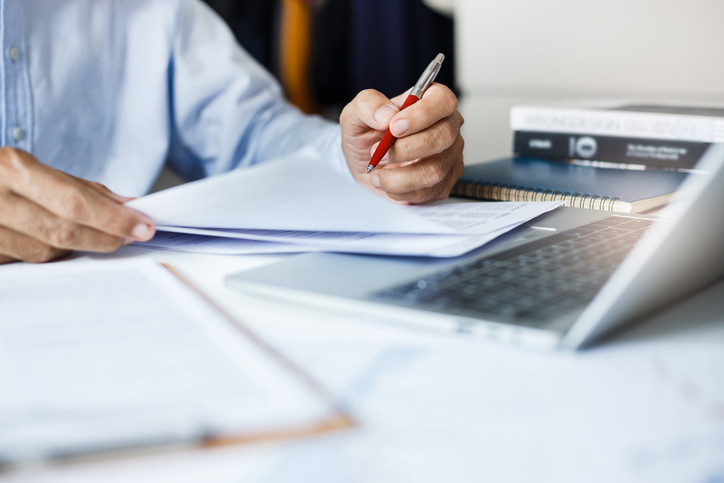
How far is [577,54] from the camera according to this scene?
124 cm

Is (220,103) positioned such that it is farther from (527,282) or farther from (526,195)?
(527,282)

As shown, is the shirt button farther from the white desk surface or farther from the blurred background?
the blurred background

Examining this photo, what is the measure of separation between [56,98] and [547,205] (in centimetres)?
76

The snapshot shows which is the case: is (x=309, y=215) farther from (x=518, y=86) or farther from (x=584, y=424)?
(x=518, y=86)

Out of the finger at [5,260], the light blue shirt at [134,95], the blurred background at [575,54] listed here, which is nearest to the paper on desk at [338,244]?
the finger at [5,260]

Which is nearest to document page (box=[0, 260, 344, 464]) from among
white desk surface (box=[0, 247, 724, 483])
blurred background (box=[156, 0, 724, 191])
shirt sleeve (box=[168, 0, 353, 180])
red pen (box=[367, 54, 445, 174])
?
white desk surface (box=[0, 247, 724, 483])

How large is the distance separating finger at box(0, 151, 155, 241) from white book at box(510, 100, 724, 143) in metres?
0.58

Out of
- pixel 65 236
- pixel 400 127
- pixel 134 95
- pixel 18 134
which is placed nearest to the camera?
pixel 65 236

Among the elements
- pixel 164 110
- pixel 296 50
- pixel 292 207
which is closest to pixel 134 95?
pixel 164 110

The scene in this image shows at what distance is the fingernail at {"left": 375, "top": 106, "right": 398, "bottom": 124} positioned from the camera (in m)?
0.62

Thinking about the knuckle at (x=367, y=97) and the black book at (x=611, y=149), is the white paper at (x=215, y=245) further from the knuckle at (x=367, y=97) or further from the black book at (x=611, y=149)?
the black book at (x=611, y=149)

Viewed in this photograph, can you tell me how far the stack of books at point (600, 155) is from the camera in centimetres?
64

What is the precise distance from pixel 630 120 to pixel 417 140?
310 mm

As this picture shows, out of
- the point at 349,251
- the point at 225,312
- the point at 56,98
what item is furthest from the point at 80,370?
the point at 56,98
